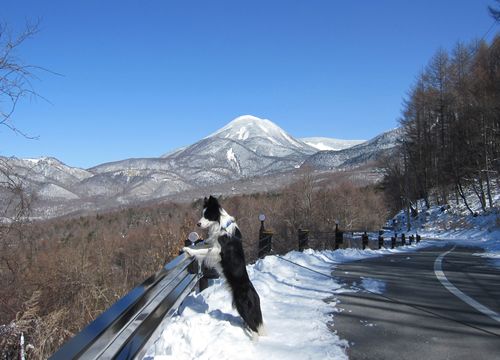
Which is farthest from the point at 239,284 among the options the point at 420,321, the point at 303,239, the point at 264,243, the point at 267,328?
the point at 303,239

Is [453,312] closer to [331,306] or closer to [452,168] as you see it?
[331,306]

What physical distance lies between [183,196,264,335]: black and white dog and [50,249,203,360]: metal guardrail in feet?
1.50

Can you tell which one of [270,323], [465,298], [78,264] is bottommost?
[78,264]

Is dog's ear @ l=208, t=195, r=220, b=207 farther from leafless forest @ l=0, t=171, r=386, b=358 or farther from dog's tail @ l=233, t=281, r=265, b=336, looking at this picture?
leafless forest @ l=0, t=171, r=386, b=358

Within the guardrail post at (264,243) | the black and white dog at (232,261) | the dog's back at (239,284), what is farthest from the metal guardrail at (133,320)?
the guardrail post at (264,243)

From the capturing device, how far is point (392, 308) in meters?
6.62

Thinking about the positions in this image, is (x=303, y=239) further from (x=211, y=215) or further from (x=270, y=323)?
(x=211, y=215)

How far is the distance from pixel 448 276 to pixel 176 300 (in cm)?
730

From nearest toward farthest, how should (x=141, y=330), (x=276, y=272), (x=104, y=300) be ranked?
(x=141, y=330), (x=276, y=272), (x=104, y=300)

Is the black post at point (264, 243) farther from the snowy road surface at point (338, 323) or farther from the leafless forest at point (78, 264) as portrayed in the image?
the snowy road surface at point (338, 323)

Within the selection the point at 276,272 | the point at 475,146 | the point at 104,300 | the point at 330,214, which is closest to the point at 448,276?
the point at 276,272

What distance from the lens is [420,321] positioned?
5844 mm

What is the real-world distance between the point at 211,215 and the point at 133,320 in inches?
83.6

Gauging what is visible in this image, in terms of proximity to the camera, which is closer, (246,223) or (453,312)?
(453,312)
